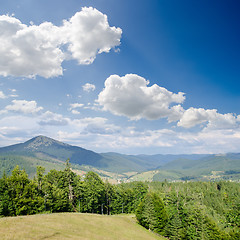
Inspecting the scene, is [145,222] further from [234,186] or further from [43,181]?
[234,186]

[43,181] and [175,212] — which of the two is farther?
[175,212]

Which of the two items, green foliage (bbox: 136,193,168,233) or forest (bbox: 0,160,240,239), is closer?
forest (bbox: 0,160,240,239)

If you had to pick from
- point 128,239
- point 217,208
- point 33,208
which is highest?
point 33,208

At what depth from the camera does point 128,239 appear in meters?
42.2

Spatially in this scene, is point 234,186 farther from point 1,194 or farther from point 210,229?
point 1,194

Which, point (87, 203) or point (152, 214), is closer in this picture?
point (152, 214)

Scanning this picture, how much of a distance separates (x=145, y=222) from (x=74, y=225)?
3672 cm

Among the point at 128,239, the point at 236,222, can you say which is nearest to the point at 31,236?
the point at 128,239

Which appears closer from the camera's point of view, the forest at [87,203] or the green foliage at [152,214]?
the forest at [87,203]

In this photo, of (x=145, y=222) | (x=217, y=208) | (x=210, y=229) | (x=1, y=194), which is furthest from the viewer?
(x=217, y=208)

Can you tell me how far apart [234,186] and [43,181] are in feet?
633

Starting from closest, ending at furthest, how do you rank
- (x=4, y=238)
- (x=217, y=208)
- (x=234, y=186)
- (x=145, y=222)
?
1. (x=4, y=238)
2. (x=145, y=222)
3. (x=217, y=208)
4. (x=234, y=186)

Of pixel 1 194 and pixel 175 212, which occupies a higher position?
pixel 1 194

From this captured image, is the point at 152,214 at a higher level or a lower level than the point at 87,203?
lower
